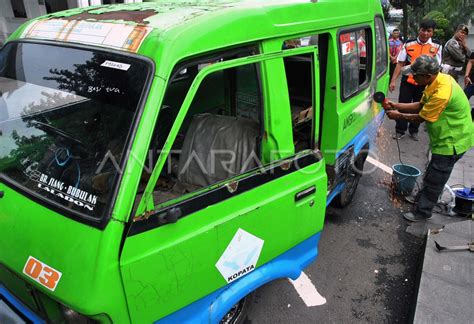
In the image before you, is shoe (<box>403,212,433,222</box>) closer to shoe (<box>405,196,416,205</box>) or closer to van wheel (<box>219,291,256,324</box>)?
shoe (<box>405,196,416,205</box>)

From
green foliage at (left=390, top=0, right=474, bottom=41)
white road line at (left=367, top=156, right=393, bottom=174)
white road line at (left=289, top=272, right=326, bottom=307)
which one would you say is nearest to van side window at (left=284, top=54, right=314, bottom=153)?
white road line at (left=289, top=272, right=326, bottom=307)

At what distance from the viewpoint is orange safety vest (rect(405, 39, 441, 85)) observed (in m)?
6.10

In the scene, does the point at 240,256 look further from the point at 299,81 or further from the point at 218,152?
the point at 299,81

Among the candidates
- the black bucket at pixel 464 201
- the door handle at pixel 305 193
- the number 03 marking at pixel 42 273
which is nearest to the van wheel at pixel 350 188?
the black bucket at pixel 464 201

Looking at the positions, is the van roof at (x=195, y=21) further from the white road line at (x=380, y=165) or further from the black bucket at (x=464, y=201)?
the white road line at (x=380, y=165)

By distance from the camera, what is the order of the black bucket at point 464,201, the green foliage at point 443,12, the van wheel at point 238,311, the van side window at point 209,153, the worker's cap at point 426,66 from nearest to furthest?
the van side window at point 209,153 < the van wheel at point 238,311 < the worker's cap at point 426,66 < the black bucket at point 464,201 < the green foliage at point 443,12

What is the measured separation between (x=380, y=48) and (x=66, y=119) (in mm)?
3507

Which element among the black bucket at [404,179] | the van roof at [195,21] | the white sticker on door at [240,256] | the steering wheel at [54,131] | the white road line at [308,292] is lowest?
the white road line at [308,292]

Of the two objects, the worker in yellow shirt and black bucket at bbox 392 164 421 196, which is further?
black bucket at bbox 392 164 421 196

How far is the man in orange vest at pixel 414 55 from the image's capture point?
6.07m

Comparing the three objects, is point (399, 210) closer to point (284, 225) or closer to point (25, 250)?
point (284, 225)

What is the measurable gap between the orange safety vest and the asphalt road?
270 cm

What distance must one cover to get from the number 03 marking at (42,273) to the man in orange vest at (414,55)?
5772 millimetres

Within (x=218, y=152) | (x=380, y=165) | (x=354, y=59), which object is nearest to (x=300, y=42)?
(x=354, y=59)
